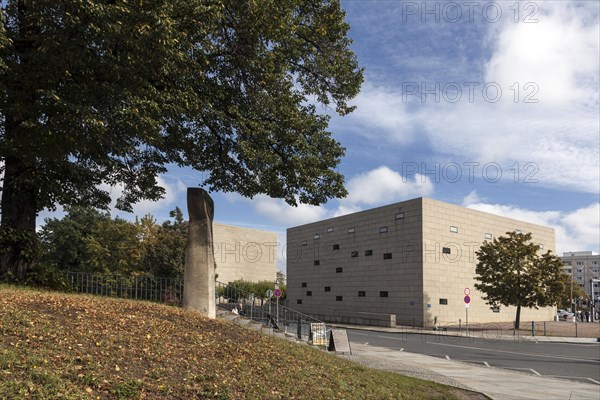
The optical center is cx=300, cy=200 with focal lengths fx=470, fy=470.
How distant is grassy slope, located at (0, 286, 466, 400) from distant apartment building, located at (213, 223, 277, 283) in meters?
79.0

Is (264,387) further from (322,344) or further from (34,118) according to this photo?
(322,344)

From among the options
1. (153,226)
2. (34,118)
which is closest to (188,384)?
(34,118)

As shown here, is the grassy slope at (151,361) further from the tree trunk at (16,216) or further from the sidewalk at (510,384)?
the tree trunk at (16,216)

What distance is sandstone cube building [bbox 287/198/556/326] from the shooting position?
43.0 m

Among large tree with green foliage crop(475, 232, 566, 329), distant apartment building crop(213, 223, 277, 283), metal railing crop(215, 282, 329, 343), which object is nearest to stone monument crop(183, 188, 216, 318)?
metal railing crop(215, 282, 329, 343)

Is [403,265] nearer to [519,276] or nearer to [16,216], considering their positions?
[519,276]

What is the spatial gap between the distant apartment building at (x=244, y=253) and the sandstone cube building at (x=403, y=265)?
3697 cm

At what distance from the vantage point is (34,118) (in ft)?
34.7

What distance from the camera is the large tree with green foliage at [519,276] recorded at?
37281 millimetres

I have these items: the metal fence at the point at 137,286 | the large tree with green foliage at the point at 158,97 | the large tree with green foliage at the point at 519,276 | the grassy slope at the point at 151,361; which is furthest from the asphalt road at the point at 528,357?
the large tree with green foliage at the point at 519,276

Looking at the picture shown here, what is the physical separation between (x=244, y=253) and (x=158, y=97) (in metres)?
87.3

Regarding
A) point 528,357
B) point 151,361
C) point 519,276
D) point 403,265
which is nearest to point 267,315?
point 151,361

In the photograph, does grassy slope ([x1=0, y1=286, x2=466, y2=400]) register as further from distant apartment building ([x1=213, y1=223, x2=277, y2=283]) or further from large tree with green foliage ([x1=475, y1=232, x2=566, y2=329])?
distant apartment building ([x1=213, y1=223, x2=277, y2=283])

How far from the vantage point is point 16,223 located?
1406 cm
